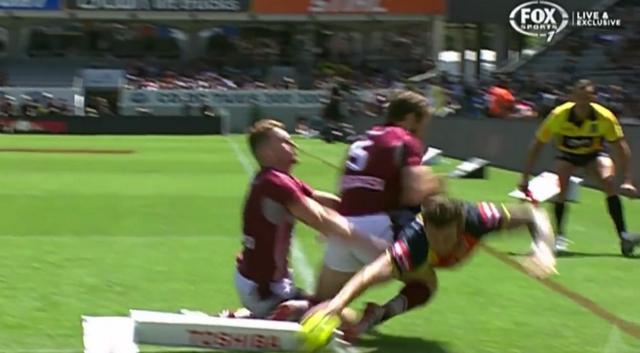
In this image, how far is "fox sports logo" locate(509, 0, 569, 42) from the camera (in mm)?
54000

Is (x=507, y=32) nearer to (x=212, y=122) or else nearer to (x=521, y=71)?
(x=521, y=71)

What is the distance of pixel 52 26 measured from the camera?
59.3 m

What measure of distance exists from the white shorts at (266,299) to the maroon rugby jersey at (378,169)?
1.99ft

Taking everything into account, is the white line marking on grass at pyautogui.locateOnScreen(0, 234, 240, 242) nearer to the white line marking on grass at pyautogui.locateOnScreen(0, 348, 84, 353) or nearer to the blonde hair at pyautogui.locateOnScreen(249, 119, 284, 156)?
the white line marking on grass at pyautogui.locateOnScreen(0, 348, 84, 353)

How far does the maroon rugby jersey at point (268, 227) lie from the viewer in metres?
6.78

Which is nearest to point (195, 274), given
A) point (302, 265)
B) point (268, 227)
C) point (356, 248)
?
point (302, 265)

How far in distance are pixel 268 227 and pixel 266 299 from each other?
1.39 ft

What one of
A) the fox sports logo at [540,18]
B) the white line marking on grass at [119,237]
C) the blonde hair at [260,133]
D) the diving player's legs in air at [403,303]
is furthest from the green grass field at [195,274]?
the fox sports logo at [540,18]

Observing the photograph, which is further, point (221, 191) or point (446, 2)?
point (446, 2)

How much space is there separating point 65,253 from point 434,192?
5.37 metres

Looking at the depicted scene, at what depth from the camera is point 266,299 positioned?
22.9 feet

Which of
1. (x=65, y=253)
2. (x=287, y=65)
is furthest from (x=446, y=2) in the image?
(x=65, y=253)

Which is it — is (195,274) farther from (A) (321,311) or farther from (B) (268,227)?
(A) (321,311)

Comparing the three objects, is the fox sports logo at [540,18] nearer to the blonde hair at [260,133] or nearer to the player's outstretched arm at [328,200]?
the player's outstretched arm at [328,200]
